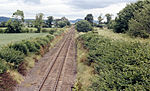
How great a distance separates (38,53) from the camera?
70.1 feet

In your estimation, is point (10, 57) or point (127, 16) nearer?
point (10, 57)

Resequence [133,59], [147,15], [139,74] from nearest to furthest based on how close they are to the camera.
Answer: [139,74] < [133,59] < [147,15]

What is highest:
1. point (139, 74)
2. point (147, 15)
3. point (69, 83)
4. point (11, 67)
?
point (147, 15)

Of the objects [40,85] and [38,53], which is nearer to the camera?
[40,85]

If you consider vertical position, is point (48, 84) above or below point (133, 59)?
below

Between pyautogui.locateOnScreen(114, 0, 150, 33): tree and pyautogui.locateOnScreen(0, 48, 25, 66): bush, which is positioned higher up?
pyautogui.locateOnScreen(114, 0, 150, 33): tree

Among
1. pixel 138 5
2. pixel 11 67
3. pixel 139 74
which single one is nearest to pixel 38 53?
pixel 11 67

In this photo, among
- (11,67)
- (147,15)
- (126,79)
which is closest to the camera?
(126,79)

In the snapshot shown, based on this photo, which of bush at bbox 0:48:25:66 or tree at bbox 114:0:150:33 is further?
tree at bbox 114:0:150:33

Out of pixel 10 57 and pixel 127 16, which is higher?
pixel 127 16

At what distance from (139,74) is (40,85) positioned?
26.2 feet

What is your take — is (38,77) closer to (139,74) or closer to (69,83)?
(69,83)

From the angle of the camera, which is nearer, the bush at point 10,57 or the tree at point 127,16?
the bush at point 10,57

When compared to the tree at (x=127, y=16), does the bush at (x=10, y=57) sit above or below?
below
